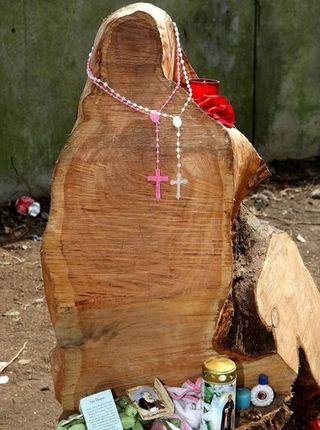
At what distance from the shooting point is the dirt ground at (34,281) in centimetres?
373

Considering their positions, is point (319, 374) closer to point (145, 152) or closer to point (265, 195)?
point (145, 152)

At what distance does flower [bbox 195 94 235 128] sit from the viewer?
9.37 ft

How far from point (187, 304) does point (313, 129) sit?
174 inches

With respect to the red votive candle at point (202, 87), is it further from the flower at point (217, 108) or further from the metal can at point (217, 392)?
the metal can at point (217, 392)

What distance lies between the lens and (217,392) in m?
2.54

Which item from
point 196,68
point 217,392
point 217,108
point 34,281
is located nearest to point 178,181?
point 217,108

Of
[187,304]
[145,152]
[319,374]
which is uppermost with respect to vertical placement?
[145,152]

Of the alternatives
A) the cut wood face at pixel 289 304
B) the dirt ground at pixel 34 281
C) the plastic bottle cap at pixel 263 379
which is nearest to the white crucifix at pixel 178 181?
the cut wood face at pixel 289 304

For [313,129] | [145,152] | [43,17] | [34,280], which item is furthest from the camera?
[313,129]

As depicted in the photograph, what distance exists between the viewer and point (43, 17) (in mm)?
5766

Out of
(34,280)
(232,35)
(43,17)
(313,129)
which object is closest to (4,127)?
(43,17)

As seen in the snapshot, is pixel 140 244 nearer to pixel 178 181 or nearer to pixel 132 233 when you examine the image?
pixel 132 233

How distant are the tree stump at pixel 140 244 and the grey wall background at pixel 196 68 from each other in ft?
10.6

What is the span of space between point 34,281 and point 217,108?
2.46 meters
